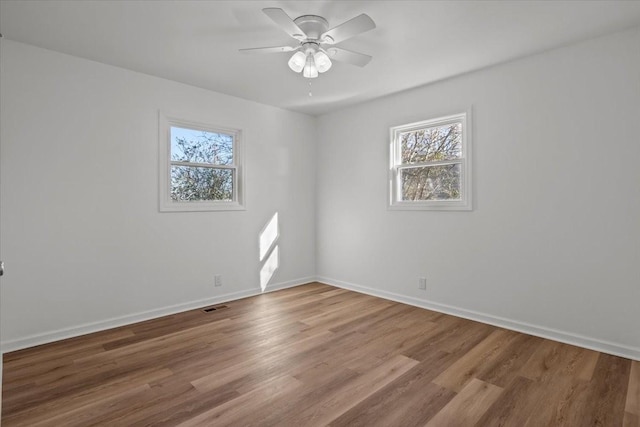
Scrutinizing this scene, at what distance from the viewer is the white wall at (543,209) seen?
2.65 metres

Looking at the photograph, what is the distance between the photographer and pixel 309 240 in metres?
5.15

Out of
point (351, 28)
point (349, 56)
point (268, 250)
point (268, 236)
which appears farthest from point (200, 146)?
point (351, 28)

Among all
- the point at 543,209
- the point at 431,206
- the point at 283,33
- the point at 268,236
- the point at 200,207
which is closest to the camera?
the point at 283,33

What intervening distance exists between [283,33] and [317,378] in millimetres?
2598

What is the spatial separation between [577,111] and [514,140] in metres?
0.50

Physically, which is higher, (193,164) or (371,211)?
(193,164)

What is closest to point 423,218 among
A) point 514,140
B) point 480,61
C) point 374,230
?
point 374,230

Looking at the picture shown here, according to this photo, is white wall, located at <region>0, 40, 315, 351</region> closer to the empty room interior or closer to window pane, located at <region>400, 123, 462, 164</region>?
the empty room interior

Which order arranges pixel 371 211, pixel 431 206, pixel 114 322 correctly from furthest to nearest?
pixel 371 211 → pixel 431 206 → pixel 114 322

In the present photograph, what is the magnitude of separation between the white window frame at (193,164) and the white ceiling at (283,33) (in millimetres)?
526

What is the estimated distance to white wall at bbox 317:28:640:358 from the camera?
104 inches

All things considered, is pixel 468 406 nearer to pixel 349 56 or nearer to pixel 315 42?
pixel 349 56

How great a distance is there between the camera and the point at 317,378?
2326mm

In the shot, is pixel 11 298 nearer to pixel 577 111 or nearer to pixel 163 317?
pixel 163 317
